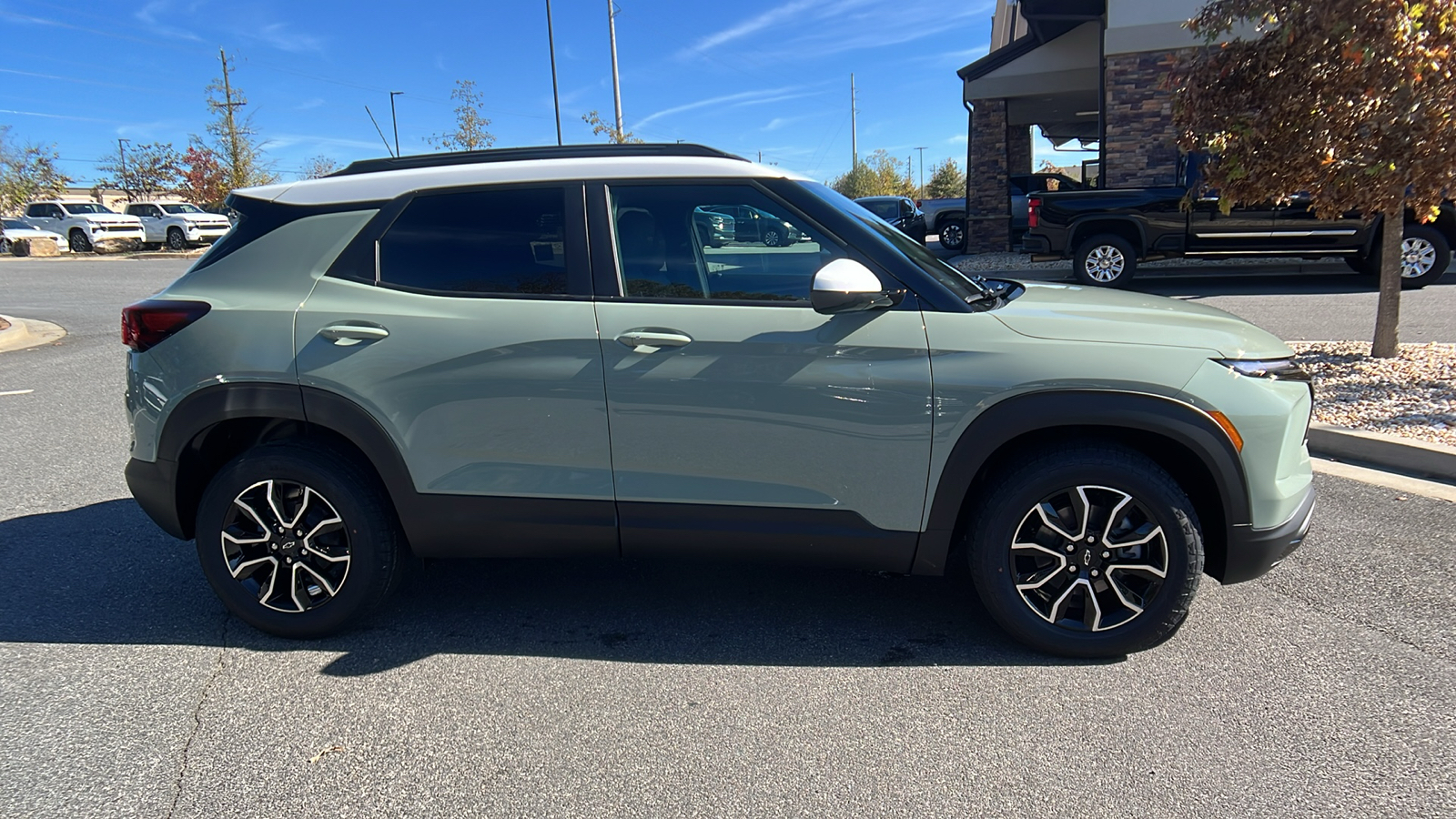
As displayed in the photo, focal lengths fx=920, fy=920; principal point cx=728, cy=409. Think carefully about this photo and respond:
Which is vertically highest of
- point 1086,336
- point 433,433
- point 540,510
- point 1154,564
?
point 1086,336

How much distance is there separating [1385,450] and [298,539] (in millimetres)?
5681

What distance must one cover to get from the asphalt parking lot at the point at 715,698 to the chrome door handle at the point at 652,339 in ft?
3.69

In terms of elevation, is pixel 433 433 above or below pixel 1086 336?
below

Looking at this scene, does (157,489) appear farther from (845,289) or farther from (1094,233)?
(1094,233)

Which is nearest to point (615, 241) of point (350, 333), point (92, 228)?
point (350, 333)

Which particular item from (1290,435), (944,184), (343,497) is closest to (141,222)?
(343,497)

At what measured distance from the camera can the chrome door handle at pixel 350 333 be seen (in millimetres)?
3301

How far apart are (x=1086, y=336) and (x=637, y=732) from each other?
1.95 metres

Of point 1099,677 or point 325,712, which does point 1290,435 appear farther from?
point 325,712

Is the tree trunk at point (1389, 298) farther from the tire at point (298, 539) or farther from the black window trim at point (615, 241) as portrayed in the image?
the tire at point (298, 539)

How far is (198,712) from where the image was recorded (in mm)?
3031

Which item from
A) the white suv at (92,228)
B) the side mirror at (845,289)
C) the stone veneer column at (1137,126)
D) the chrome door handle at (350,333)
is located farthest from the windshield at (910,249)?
the white suv at (92,228)

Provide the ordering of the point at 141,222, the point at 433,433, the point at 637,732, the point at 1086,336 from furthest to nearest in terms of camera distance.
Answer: the point at 141,222 → the point at 433,433 → the point at 1086,336 → the point at 637,732

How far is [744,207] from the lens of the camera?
10.9 ft
